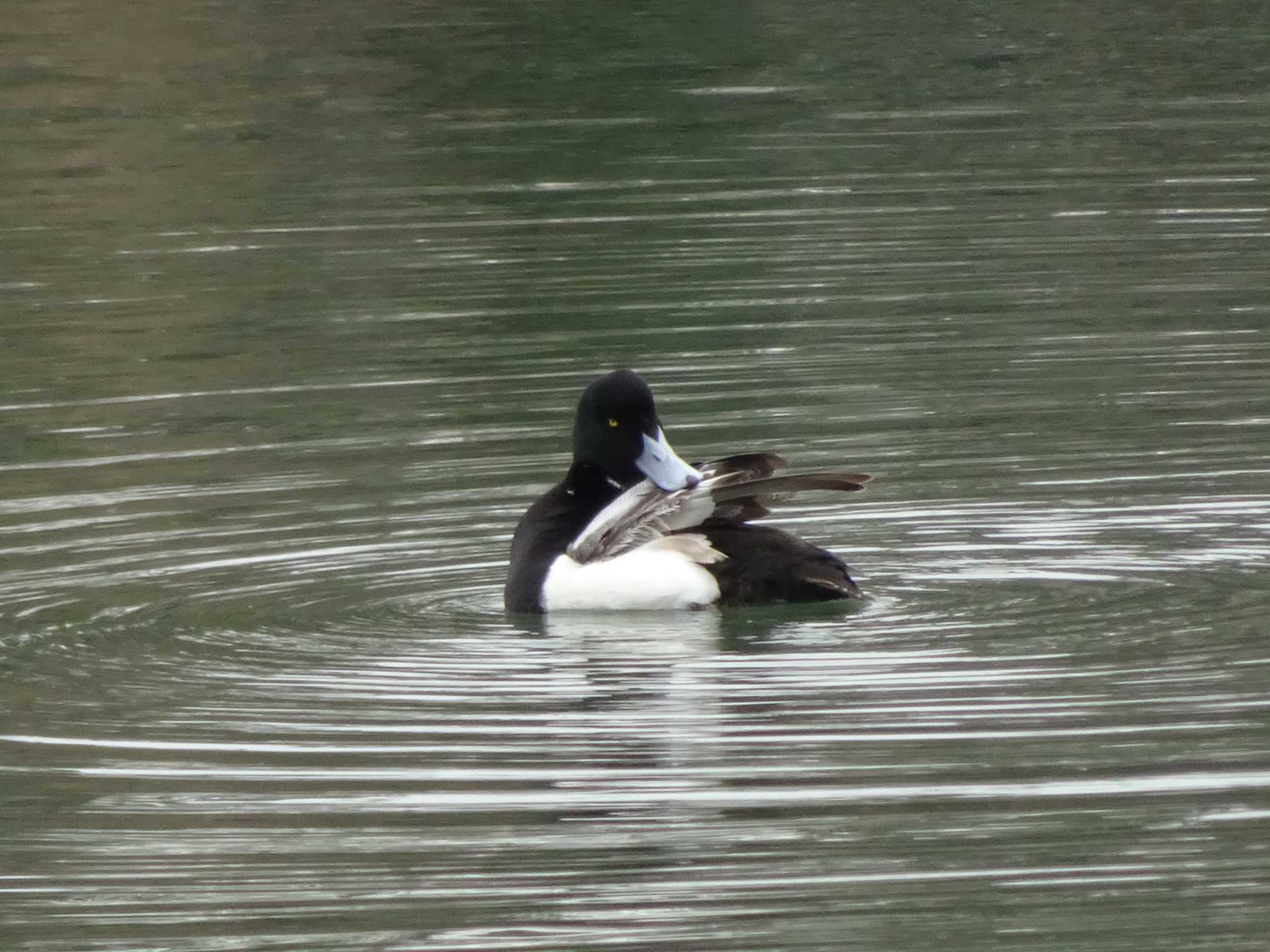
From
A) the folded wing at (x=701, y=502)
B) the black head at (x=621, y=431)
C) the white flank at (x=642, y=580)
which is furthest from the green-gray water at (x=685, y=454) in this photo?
the black head at (x=621, y=431)

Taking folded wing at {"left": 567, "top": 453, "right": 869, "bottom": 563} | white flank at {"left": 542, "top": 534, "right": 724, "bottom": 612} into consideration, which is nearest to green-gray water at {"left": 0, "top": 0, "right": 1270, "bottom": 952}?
white flank at {"left": 542, "top": 534, "right": 724, "bottom": 612}

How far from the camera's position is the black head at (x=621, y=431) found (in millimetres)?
9844

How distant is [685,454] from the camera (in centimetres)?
1192

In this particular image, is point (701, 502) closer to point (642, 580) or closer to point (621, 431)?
point (642, 580)

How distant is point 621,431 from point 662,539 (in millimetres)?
673

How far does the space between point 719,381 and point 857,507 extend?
8.45 feet

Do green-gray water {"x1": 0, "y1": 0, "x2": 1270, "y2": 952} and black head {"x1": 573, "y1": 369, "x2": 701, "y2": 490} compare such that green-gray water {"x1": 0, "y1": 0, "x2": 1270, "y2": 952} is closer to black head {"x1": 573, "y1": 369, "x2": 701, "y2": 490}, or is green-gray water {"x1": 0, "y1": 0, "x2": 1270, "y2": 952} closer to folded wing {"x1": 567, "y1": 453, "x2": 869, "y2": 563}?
folded wing {"x1": 567, "y1": 453, "x2": 869, "y2": 563}

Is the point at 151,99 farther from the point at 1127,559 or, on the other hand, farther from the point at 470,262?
the point at 1127,559

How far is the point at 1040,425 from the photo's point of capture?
11883 mm

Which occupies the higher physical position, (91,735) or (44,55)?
(44,55)

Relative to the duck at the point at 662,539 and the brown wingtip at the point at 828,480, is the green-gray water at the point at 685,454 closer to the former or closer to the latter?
the duck at the point at 662,539

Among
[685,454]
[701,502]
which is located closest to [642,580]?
[701,502]

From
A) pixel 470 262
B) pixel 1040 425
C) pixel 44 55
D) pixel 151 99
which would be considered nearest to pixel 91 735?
pixel 1040 425

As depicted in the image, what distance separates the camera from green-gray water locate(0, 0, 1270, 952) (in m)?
6.68
